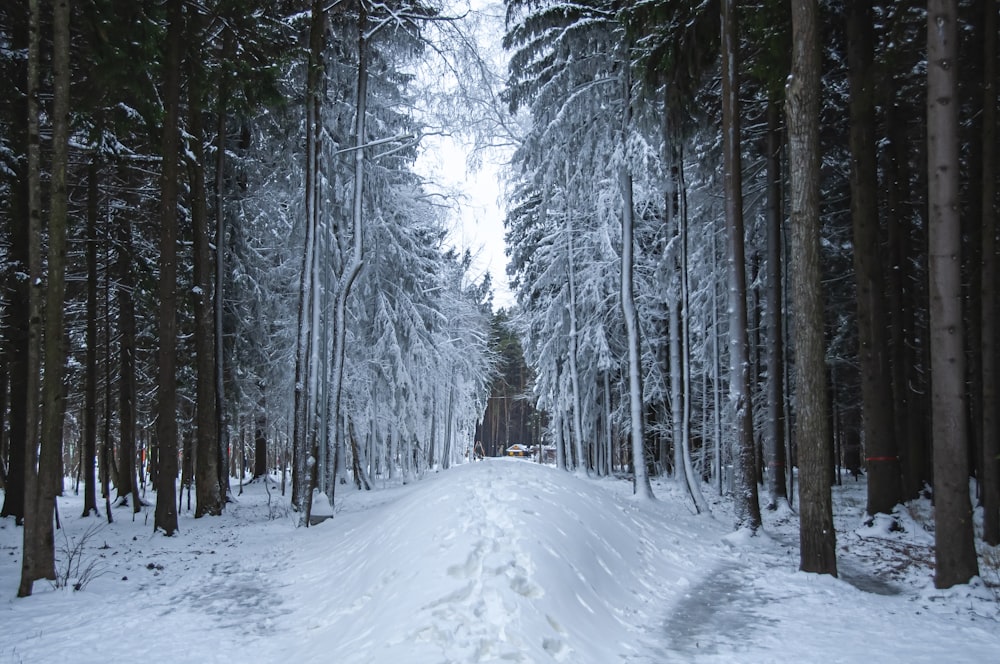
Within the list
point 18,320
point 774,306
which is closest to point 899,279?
point 774,306

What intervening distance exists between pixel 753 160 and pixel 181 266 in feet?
52.2

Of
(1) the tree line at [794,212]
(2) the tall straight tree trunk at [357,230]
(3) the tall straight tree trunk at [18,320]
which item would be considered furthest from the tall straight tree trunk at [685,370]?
(3) the tall straight tree trunk at [18,320]

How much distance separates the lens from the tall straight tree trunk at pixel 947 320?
6887 millimetres

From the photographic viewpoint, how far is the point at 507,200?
22.6 metres

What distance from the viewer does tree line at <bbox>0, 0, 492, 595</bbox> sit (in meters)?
9.43

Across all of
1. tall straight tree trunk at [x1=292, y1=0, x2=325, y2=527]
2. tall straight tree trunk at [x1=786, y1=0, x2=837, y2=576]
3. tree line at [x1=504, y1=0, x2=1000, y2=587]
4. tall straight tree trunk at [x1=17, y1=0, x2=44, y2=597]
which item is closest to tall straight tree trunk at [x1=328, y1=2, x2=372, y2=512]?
tall straight tree trunk at [x1=292, y1=0, x2=325, y2=527]

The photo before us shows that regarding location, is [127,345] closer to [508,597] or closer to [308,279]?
[308,279]

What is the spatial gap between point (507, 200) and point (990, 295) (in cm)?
1538

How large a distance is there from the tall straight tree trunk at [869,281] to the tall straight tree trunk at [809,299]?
4099mm

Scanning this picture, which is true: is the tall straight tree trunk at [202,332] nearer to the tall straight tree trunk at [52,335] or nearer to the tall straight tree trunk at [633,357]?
the tall straight tree trunk at [52,335]

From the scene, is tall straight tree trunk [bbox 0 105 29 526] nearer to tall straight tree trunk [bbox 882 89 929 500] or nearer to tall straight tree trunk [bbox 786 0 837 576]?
tall straight tree trunk [bbox 786 0 837 576]

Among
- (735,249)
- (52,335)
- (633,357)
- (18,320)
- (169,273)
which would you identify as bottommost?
(633,357)

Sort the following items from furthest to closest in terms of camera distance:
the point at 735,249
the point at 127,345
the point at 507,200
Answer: the point at 507,200 < the point at 127,345 < the point at 735,249

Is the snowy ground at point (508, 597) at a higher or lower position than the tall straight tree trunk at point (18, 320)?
lower
